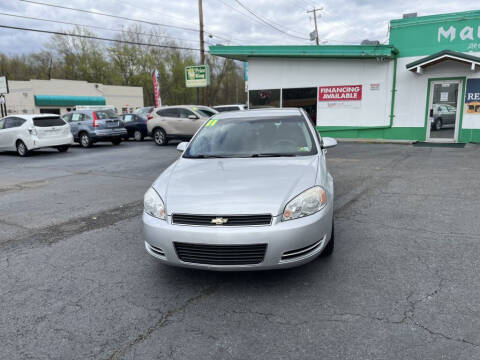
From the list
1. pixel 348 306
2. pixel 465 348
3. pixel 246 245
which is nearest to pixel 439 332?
pixel 465 348

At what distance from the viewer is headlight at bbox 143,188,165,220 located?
129 inches

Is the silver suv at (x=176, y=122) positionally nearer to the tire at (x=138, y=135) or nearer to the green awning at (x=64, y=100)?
the tire at (x=138, y=135)

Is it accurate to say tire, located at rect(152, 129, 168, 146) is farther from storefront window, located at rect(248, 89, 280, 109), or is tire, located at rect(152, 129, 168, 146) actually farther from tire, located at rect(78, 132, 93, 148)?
storefront window, located at rect(248, 89, 280, 109)

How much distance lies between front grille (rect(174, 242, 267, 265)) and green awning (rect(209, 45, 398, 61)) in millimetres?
13934

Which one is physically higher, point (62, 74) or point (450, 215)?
point (62, 74)

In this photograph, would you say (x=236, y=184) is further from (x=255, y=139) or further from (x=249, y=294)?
(x=255, y=139)

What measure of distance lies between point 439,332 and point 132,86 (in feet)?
197

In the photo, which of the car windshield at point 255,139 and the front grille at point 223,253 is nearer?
the front grille at point 223,253

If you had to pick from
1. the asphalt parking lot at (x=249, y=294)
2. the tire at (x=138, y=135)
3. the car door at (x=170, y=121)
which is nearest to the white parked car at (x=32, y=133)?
the car door at (x=170, y=121)

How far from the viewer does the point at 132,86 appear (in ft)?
189

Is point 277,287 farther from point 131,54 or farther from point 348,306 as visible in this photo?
point 131,54

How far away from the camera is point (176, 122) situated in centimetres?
1636

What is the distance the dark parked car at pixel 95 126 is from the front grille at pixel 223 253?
15220mm

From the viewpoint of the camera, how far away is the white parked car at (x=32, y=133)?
45.4 ft
